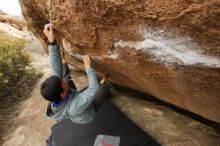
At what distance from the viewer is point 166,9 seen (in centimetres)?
265

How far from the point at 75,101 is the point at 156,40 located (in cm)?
138

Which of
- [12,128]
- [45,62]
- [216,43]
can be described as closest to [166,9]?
[216,43]

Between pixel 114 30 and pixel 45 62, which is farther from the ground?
pixel 114 30

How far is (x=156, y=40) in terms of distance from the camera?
A: 3.03m

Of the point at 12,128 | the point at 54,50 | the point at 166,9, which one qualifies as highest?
the point at 166,9

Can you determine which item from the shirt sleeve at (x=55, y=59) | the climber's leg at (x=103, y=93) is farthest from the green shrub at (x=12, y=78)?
the shirt sleeve at (x=55, y=59)

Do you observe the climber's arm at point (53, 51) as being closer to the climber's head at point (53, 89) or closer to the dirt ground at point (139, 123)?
the climber's head at point (53, 89)

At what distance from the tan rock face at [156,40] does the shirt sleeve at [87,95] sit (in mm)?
314

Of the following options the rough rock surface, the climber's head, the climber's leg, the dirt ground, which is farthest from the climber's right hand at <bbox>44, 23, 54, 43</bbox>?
the rough rock surface

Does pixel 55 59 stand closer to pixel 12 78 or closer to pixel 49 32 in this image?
pixel 49 32

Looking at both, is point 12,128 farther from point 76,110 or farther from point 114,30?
point 114,30

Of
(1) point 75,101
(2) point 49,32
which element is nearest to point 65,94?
(1) point 75,101

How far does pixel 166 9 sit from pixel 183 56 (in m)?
0.53

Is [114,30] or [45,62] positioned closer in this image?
[114,30]
